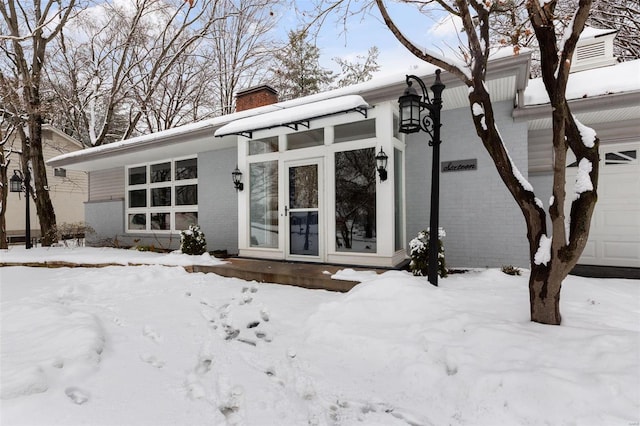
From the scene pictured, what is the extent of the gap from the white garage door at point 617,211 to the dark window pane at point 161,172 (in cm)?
1030

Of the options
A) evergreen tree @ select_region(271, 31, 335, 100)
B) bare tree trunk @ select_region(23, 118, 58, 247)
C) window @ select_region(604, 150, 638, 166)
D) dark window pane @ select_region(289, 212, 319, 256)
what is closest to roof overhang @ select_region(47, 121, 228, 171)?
bare tree trunk @ select_region(23, 118, 58, 247)

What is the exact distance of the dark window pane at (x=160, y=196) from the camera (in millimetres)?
9453

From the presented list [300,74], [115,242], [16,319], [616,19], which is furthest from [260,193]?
[616,19]

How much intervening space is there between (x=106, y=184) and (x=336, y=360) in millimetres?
11269

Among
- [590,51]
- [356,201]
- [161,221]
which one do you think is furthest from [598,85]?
[161,221]

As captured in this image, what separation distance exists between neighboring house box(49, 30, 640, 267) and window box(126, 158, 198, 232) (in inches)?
86.8

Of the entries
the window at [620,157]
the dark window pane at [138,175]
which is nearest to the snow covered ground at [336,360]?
the window at [620,157]

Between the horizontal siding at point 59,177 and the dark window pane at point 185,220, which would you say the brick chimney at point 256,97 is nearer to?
the dark window pane at point 185,220

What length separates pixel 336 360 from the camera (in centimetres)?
284

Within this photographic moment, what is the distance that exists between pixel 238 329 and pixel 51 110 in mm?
11868

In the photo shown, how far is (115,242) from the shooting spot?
10.2 metres

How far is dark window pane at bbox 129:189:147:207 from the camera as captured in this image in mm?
10000

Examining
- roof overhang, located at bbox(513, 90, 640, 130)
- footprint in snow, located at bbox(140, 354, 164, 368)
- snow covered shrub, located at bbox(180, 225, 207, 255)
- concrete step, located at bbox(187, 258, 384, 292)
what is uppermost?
roof overhang, located at bbox(513, 90, 640, 130)

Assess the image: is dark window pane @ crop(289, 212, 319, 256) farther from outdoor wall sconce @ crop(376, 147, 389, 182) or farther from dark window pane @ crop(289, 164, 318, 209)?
outdoor wall sconce @ crop(376, 147, 389, 182)
